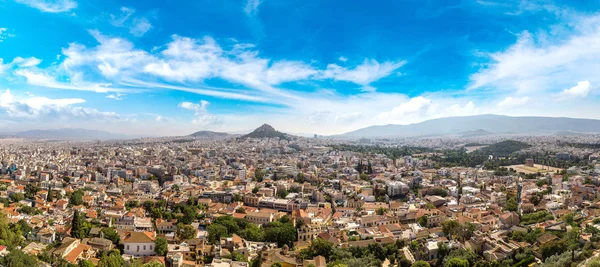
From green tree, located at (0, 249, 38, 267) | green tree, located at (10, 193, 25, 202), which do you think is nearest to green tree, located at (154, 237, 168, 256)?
green tree, located at (0, 249, 38, 267)

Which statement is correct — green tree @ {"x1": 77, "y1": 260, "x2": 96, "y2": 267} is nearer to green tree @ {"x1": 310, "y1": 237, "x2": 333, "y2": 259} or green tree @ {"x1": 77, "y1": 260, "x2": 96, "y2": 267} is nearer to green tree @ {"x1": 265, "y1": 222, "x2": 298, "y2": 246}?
green tree @ {"x1": 265, "y1": 222, "x2": 298, "y2": 246}

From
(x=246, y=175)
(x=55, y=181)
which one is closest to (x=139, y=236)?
(x=55, y=181)

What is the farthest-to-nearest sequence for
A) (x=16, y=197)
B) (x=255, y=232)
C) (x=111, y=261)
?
1. (x=16, y=197)
2. (x=255, y=232)
3. (x=111, y=261)

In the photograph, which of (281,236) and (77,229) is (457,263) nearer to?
(281,236)

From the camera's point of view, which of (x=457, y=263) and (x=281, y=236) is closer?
(x=457, y=263)

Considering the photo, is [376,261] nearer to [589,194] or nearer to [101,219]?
[101,219]

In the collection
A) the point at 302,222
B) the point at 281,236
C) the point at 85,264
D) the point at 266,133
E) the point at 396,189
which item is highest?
the point at 266,133

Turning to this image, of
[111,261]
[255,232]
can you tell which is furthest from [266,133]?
[111,261]

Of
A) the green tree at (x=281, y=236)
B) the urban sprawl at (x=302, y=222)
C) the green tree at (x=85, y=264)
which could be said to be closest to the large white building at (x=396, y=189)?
the urban sprawl at (x=302, y=222)
